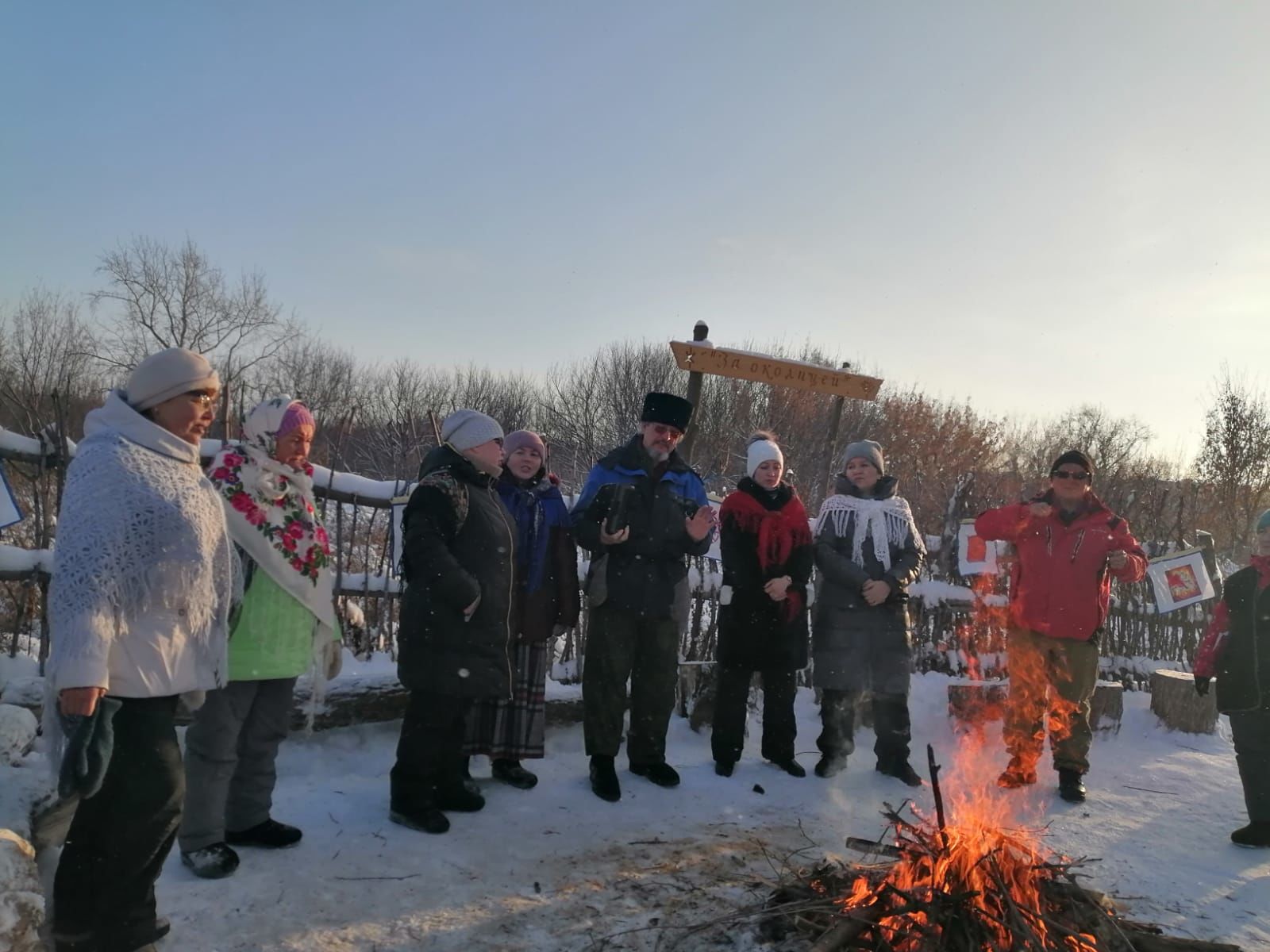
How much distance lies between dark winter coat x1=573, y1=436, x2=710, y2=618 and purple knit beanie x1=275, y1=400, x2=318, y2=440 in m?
1.53

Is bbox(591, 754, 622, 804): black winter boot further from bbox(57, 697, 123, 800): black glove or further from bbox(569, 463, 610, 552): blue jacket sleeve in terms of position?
bbox(57, 697, 123, 800): black glove

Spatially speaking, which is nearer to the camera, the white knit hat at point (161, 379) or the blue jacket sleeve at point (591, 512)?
the white knit hat at point (161, 379)

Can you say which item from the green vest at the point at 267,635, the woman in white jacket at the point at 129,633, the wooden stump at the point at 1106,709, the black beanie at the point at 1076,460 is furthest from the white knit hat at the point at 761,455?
the wooden stump at the point at 1106,709

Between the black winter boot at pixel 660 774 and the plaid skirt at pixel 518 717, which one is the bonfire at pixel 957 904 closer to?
the black winter boot at pixel 660 774

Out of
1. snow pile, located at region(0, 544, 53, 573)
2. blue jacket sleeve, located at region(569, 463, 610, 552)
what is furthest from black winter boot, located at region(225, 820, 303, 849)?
blue jacket sleeve, located at region(569, 463, 610, 552)

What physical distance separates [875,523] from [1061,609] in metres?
1.13

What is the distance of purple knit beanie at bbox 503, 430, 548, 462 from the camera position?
4.30m

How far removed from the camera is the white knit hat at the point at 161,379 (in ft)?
8.20

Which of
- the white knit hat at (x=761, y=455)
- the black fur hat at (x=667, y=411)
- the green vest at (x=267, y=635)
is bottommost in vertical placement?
the green vest at (x=267, y=635)

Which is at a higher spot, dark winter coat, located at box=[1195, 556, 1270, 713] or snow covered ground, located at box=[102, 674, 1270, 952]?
dark winter coat, located at box=[1195, 556, 1270, 713]

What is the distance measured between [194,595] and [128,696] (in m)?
0.33

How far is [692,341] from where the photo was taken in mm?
7145

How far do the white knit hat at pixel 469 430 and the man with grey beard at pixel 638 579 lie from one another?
80 cm

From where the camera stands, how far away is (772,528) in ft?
15.7
